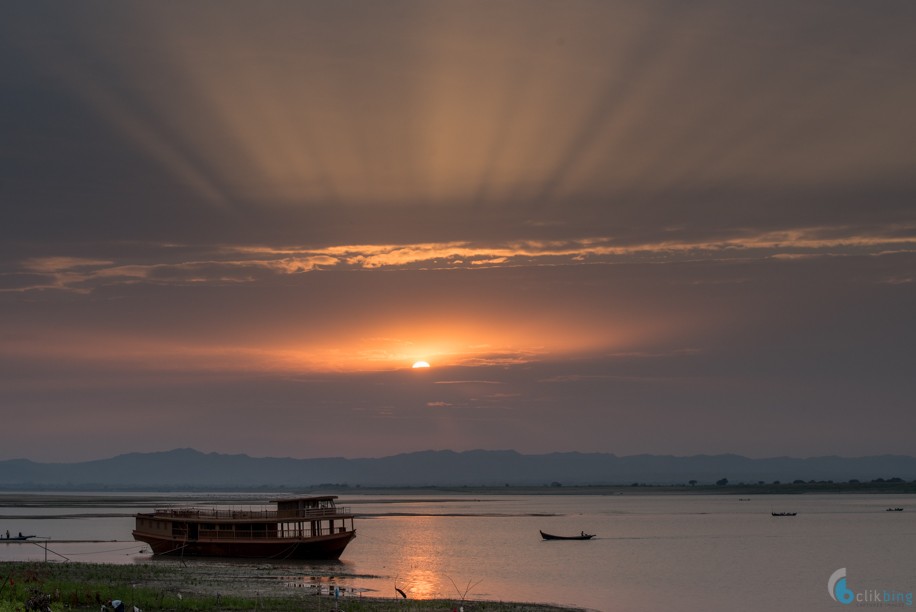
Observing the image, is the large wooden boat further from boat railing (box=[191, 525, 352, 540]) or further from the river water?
the river water

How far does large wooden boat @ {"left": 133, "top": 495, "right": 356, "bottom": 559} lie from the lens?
80.1 meters

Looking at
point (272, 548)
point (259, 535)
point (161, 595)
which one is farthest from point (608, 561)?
point (161, 595)

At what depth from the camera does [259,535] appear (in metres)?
81.9

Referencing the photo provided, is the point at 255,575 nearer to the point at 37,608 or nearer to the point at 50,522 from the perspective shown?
the point at 37,608

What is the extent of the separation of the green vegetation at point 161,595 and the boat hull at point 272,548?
19261 mm

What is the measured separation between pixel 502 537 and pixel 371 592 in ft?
210

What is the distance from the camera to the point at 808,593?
6259 cm

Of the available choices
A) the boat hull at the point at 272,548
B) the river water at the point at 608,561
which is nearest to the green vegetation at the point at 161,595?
the river water at the point at 608,561

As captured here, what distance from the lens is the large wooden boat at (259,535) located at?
80.1 m

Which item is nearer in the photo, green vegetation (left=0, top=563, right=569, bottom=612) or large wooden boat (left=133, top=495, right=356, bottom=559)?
green vegetation (left=0, top=563, right=569, bottom=612)

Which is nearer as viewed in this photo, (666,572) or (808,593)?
(808,593)

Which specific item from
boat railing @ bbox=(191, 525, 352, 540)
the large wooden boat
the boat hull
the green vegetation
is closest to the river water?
the boat hull

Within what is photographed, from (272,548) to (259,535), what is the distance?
8.09ft

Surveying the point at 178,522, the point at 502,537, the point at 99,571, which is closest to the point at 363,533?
the point at 502,537
